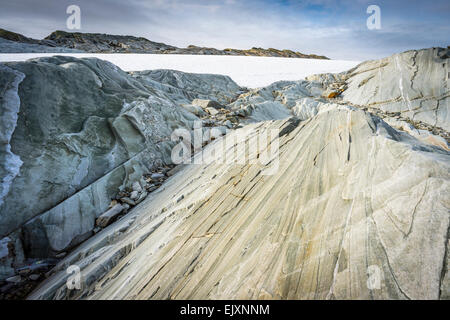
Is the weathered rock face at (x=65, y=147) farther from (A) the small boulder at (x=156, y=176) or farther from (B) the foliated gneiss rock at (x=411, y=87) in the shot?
(B) the foliated gneiss rock at (x=411, y=87)

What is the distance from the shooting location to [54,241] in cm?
378

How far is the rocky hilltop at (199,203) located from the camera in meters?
1.85

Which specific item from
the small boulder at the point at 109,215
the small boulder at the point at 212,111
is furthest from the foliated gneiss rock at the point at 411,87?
the small boulder at the point at 109,215

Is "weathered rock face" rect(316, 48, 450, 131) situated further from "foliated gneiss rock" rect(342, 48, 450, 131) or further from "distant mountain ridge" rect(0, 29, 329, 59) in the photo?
"distant mountain ridge" rect(0, 29, 329, 59)

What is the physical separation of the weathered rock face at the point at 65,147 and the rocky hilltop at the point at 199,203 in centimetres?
3

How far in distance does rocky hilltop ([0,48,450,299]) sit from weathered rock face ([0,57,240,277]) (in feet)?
0.09

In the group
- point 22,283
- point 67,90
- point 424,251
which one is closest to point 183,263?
point 424,251

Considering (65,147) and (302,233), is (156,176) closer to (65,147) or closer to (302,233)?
(65,147)

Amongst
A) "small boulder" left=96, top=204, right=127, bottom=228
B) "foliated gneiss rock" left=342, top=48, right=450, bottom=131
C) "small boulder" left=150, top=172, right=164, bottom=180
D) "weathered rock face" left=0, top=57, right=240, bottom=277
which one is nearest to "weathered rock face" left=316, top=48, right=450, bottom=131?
"foliated gneiss rock" left=342, top=48, right=450, bottom=131

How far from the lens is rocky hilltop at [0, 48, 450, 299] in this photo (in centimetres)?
185

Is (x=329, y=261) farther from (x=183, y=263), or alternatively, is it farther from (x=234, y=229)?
(x=183, y=263)
